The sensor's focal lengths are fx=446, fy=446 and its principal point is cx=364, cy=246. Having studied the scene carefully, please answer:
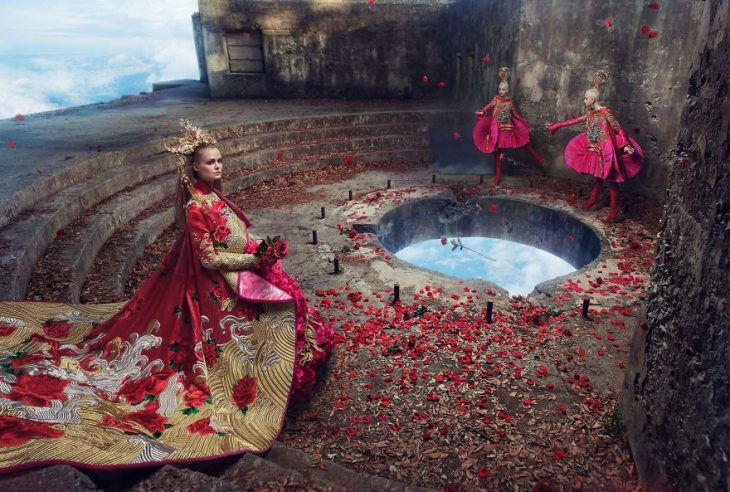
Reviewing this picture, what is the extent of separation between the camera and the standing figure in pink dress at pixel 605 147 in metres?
8.74

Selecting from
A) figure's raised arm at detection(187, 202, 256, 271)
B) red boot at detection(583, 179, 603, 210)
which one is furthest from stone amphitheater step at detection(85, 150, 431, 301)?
red boot at detection(583, 179, 603, 210)

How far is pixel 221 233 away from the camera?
427 centimetres

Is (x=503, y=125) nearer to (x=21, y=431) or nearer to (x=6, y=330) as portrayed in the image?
(x=6, y=330)

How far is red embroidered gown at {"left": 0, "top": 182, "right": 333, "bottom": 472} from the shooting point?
344 centimetres

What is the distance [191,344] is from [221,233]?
1.06m

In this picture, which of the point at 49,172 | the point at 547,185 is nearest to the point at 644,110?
the point at 547,185

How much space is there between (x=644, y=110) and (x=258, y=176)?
929 centimetres

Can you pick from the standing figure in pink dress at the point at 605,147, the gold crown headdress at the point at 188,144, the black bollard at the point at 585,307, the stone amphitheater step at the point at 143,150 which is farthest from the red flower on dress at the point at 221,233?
the standing figure in pink dress at the point at 605,147

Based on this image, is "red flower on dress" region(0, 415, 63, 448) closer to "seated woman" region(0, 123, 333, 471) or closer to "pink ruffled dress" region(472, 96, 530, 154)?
"seated woman" region(0, 123, 333, 471)

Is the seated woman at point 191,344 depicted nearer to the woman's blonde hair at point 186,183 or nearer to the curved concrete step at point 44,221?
the woman's blonde hair at point 186,183

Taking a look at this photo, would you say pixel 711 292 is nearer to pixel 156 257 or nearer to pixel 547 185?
pixel 156 257

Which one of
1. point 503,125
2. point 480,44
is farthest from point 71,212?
point 480,44

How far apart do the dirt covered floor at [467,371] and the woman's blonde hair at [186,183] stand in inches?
89.9

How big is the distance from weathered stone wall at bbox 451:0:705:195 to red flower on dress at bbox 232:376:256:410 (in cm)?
967
